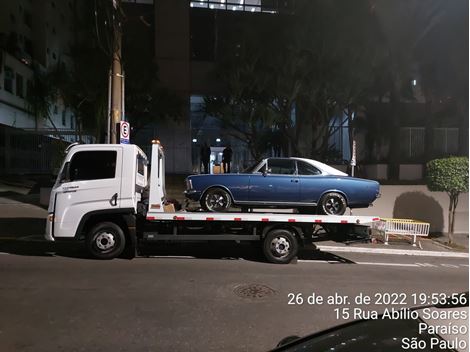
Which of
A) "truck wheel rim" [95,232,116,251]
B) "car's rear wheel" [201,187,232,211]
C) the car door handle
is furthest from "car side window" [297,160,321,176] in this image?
"truck wheel rim" [95,232,116,251]

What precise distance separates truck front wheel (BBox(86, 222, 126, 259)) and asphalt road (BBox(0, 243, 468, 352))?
0.67 ft

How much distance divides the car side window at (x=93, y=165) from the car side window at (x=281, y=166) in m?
3.50

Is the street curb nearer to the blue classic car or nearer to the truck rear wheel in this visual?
the blue classic car

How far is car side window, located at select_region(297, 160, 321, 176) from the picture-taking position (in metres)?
9.87

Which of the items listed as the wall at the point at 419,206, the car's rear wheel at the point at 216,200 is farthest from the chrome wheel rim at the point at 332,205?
the wall at the point at 419,206

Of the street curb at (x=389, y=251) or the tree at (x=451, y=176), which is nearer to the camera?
the street curb at (x=389, y=251)

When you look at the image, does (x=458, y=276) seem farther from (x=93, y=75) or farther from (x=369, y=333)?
(x=93, y=75)

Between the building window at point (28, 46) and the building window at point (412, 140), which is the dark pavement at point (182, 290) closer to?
→ the building window at point (412, 140)

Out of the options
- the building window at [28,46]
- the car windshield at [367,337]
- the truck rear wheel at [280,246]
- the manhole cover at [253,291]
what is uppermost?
the building window at [28,46]

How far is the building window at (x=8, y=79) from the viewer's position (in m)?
35.1

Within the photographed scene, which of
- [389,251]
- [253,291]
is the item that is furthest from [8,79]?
[253,291]

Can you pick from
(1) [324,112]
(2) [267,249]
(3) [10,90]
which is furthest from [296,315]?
(3) [10,90]

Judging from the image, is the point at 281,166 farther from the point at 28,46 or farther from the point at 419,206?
the point at 28,46

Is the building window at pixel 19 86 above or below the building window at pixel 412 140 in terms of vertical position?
above
